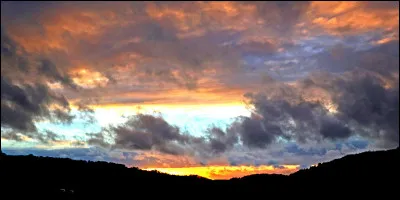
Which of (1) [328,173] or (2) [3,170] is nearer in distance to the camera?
(2) [3,170]

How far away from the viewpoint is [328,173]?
177 meters

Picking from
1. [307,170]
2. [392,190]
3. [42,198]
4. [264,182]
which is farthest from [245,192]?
[42,198]

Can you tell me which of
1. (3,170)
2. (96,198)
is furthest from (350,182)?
(3,170)

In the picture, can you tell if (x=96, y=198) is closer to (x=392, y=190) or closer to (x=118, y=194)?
(x=118, y=194)

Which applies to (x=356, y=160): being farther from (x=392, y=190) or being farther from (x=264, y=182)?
(x=392, y=190)

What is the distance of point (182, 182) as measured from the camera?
188125 millimetres

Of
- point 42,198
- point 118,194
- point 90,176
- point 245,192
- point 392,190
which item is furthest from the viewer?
point 90,176

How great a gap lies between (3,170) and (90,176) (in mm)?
33874

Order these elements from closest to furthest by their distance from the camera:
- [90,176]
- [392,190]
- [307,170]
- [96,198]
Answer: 1. [392,190]
2. [96,198]
3. [90,176]
4. [307,170]

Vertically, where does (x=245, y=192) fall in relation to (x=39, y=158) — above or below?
below

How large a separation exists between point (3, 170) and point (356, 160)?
432ft

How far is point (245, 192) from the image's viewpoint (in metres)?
170

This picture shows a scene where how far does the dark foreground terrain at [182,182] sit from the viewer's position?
140875mm

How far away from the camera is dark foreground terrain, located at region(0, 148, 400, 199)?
141 meters
